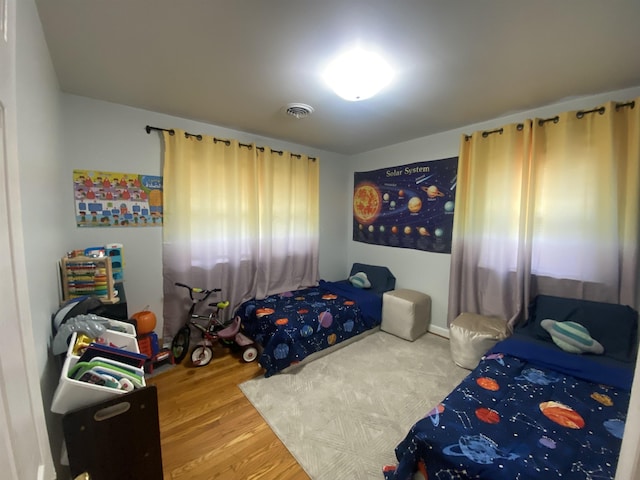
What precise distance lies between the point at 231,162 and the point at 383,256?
240 centimetres

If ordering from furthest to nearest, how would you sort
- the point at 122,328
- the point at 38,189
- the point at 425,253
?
the point at 425,253 < the point at 122,328 < the point at 38,189

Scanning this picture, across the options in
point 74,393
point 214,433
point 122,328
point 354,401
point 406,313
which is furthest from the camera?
point 406,313

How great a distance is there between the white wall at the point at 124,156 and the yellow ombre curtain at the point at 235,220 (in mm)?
115

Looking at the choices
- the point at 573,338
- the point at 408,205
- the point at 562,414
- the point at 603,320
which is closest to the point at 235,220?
the point at 408,205

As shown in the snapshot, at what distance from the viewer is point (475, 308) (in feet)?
9.07

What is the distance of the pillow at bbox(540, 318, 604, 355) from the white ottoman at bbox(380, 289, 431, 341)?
4.04 ft

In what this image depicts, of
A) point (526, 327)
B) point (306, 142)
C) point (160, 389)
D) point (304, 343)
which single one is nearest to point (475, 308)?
point (526, 327)

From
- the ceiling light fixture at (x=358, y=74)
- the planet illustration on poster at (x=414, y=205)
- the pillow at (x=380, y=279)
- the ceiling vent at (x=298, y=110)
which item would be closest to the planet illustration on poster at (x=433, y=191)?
the planet illustration on poster at (x=414, y=205)

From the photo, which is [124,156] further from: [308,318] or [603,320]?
[603,320]

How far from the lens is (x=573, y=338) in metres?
1.94

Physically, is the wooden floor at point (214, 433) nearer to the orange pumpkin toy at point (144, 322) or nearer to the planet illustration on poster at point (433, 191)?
the orange pumpkin toy at point (144, 322)

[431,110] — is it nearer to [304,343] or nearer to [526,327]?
[526,327]

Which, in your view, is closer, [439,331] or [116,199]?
[116,199]

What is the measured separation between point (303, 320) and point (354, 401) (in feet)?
2.90
